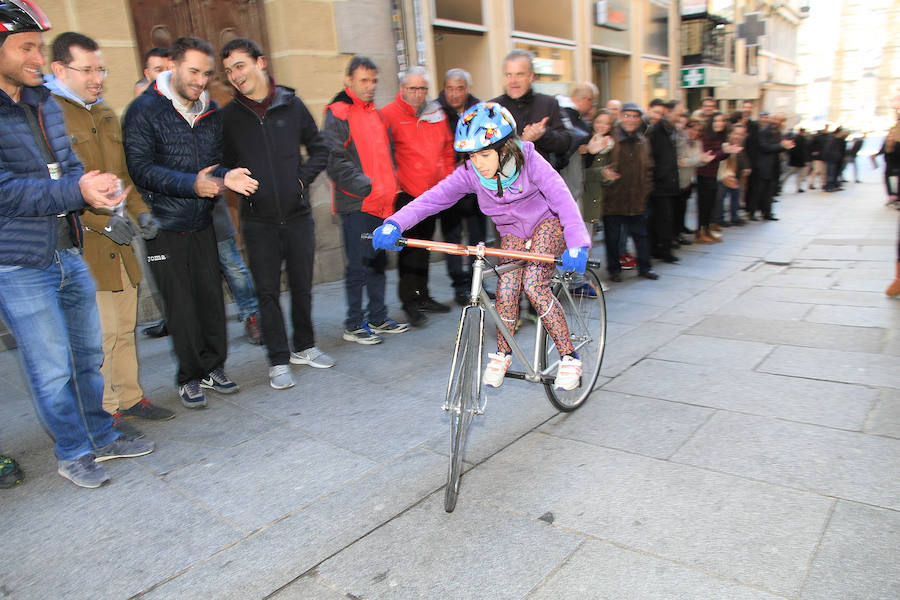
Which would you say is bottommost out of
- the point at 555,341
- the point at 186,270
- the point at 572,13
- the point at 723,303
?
the point at 723,303

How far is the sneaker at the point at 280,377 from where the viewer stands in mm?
4535

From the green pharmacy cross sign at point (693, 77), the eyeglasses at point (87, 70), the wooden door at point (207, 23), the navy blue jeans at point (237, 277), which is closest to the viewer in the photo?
the eyeglasses at point (87, 70)

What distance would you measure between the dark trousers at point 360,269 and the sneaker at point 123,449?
216 centimetres

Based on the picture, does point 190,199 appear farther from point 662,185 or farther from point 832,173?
point 832,173

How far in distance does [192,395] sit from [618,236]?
5064mm

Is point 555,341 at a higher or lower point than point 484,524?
higher

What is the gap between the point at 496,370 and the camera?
3348mm

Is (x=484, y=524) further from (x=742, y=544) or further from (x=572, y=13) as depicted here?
(x=572, y=13)

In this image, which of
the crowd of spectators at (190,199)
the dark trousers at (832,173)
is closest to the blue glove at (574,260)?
the crowd of spectators at (190,199)

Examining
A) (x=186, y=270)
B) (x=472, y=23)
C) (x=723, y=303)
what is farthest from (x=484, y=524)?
(x=472, y=23)

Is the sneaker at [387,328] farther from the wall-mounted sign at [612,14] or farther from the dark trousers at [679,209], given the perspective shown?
the wall-mounted sign at [612,14]

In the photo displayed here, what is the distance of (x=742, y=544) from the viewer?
2.58 meters

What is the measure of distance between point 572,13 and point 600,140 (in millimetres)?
7844

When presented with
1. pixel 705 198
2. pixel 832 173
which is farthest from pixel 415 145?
pixel 832 173
